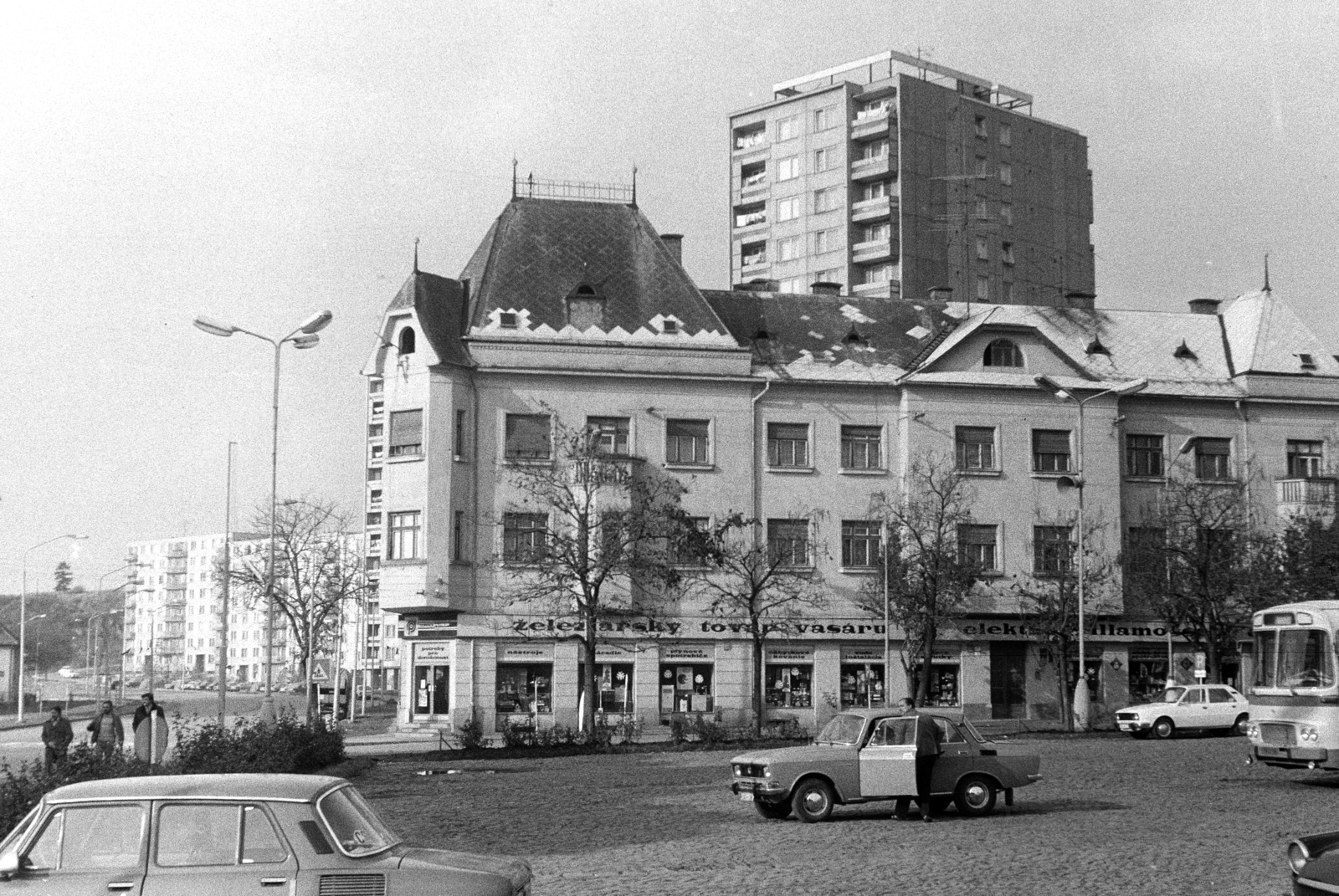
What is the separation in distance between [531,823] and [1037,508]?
3587 centimetres

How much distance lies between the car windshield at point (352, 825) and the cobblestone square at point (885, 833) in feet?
14.4

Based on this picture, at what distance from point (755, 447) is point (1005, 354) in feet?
29.8

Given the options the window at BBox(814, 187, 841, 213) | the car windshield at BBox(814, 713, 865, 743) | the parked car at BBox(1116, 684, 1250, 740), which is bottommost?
the parked car at BBox(1116, 684, 1250, 740)

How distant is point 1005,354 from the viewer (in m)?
55.0

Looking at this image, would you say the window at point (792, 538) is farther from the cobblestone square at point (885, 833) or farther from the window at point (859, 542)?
the cobblestone square at point (885, 833)

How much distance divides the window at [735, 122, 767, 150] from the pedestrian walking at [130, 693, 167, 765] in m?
70.5

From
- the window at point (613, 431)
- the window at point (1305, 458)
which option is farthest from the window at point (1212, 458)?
the window at point (613, 431)

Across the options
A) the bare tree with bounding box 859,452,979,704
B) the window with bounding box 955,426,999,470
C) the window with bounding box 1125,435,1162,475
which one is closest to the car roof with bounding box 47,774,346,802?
the bare tree with bounding box 859,452,979,704

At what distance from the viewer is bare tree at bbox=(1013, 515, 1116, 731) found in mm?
51750

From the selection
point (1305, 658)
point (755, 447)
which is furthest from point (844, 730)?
point (755, 447)

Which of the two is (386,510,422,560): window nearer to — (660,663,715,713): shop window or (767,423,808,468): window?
(660,663,715,713): shop window

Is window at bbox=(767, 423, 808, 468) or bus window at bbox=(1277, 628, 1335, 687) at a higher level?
window at bbox=(767, 423, 808, 468)

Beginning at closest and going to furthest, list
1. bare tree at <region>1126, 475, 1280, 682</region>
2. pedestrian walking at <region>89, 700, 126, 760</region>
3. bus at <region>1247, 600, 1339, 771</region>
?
bus at <region>1247, 600, 1339, 771</region> → pedestrian walking at <region>89, 700, 126, 760</region> → bare tree at <region>1126, 475, 1280, 682</region>

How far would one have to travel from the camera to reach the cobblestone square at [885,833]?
15625 millimetres
